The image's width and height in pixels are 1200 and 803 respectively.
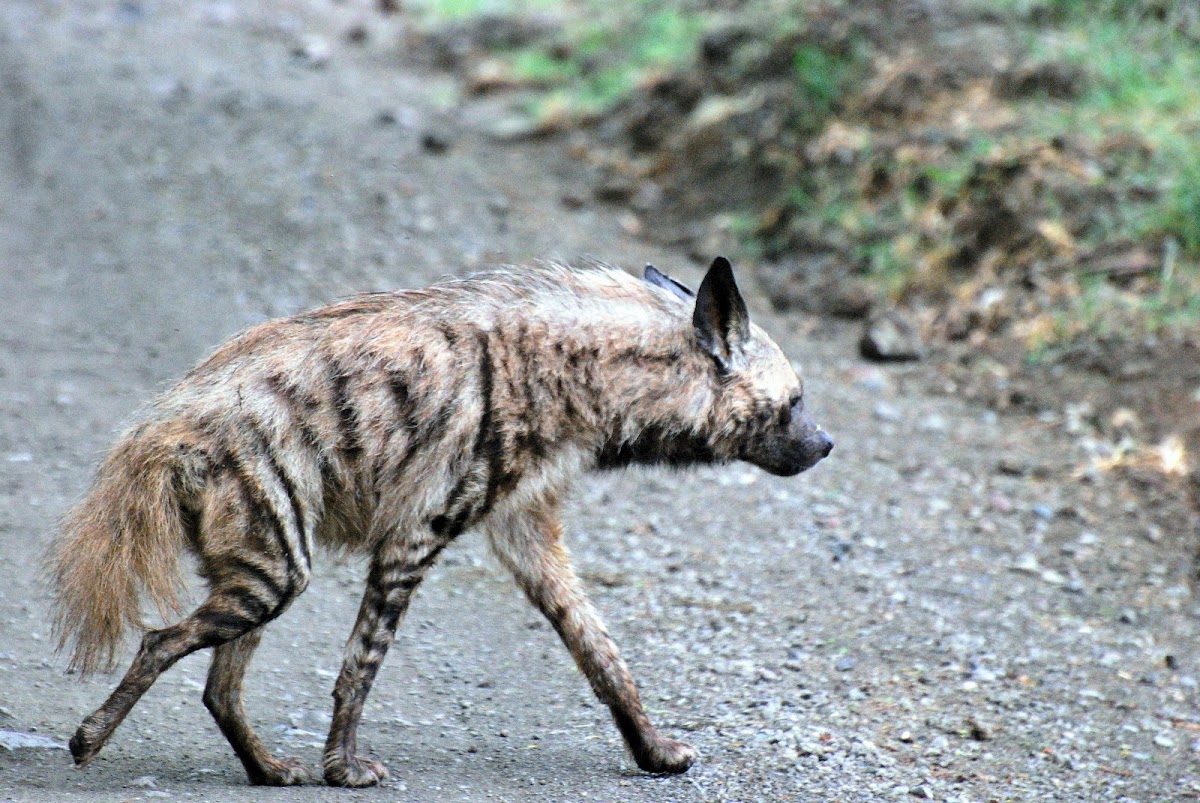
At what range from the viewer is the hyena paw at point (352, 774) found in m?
3.90

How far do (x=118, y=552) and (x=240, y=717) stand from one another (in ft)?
1.92

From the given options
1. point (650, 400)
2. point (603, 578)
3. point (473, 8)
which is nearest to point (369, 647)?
point (650, 400)

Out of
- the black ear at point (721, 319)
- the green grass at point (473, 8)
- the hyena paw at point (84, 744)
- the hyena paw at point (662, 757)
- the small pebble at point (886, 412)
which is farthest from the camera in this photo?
the green grass at point (473, 8)

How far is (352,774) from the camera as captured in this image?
12.8 ft

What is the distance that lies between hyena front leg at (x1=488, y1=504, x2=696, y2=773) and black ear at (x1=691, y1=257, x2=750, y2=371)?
0.70m

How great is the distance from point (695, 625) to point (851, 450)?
177 centimetres

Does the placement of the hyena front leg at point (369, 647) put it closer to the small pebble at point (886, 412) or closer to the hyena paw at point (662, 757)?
the hyena paw at point (662, 757)

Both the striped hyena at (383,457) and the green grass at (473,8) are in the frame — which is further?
the green grass at (473,8)

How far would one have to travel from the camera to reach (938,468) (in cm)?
654

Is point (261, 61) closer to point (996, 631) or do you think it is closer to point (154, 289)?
point (154, 289)

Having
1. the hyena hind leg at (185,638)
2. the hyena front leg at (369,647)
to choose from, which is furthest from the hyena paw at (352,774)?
the hyena hind leg at (185,638)

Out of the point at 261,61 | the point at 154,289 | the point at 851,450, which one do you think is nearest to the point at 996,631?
the point at 851,450

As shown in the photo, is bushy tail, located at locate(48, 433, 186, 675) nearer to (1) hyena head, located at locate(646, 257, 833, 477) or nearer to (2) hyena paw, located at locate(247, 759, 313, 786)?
(2) hyena paw, located at locate(247, 759, 313, 786)

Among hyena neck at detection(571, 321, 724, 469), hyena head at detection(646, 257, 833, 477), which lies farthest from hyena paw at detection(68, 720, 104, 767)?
hyena head at detection(646, 257, 833, 477)
